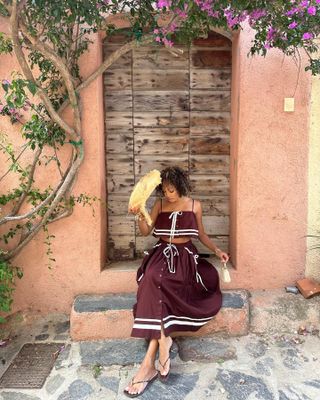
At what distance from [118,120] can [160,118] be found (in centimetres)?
Answer: 40

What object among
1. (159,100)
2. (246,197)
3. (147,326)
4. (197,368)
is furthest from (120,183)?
(197,368)

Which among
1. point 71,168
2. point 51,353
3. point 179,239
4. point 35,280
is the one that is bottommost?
point 51,353

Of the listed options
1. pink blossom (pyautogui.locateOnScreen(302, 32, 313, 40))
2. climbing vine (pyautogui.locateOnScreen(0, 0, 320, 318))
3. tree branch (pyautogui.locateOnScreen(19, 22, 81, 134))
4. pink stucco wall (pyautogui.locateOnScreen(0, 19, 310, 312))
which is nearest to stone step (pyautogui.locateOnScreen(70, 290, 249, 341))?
pink stucco wall (pyautogui.locateOnScreen(0, 19, 310, 312))

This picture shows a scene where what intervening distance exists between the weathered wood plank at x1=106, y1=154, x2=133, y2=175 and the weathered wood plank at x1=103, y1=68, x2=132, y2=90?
63cm

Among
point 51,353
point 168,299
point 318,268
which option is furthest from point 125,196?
point 318,268

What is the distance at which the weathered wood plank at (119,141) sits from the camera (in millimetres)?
3920

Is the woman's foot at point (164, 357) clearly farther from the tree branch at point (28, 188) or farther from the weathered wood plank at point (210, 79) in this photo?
the weathered wood plank at point (210, 79)

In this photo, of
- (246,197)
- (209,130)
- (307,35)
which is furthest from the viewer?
(209,130)

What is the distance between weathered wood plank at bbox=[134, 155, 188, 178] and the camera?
13.0 feet

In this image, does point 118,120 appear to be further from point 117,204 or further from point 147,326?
point 147,326

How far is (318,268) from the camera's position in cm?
374

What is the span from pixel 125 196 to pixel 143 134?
0.63m

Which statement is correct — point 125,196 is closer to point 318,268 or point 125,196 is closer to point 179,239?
point 179,239

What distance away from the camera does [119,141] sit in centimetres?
393
